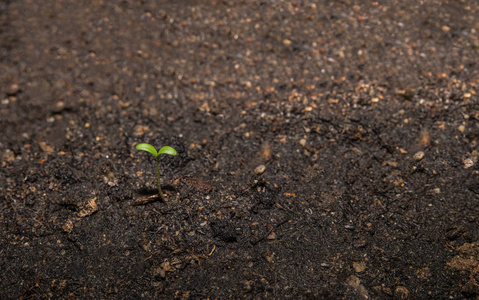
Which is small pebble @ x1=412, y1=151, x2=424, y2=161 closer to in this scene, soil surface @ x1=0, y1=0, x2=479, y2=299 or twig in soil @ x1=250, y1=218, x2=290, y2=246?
soil surface @ x1=0, y1=0, x2=479, y2=299

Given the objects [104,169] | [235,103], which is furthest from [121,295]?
[235,103]

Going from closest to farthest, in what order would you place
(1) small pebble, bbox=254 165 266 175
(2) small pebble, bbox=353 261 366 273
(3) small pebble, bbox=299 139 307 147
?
(2) small pebble, bbox=353 261 366 273 < (1) small pebble, bbox=254 165 266 175 < (3) small pebble, bbox=299 139 307 147

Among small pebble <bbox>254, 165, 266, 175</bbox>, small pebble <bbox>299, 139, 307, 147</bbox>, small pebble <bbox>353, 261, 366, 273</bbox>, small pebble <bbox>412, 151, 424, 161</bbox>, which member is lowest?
small pebble <bbox>353, 261, 366, 273</bbox>

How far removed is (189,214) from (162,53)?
105 cm

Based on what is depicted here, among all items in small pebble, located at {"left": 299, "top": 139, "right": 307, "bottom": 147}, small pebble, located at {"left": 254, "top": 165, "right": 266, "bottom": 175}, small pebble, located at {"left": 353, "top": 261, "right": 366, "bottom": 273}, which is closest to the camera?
small pebble, located at {"left": 353, "top": 261, "right": 366, "bottom": 273}

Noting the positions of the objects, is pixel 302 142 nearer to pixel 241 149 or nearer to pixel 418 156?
pixel 241 149

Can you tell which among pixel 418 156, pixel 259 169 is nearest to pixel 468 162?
pixel 418 156

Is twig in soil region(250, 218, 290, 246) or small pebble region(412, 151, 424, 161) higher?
small pebble region(412, 151, 424, 161)

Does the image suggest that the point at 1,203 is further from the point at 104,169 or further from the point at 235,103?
the point at 235,103

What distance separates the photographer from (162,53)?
6.69 feet

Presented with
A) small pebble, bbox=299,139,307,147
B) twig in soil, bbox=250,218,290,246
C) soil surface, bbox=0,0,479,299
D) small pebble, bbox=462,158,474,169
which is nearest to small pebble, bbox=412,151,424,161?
soil surface, bbox=0,0,479,299

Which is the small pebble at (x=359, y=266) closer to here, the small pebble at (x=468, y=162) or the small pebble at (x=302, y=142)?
the small pebble at (x=302, y=142)

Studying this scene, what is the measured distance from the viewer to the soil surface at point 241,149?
129cm

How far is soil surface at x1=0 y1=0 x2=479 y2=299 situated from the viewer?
1.29m
